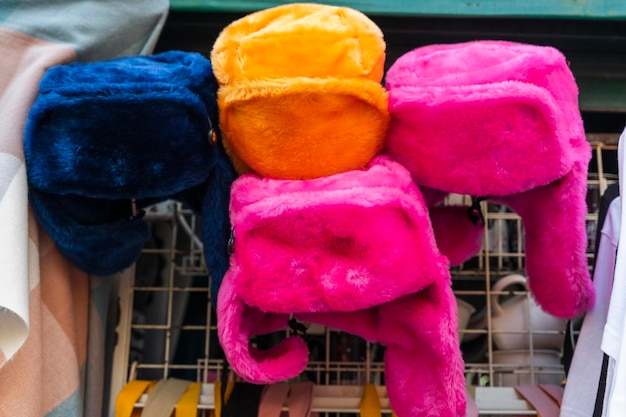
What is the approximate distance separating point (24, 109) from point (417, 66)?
434 mm

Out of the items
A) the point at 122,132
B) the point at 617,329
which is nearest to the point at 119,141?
the point at 122,132

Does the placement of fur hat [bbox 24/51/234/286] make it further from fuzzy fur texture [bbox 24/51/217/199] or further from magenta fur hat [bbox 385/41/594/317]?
magenta fur hat [bbox 385/41/594/317]

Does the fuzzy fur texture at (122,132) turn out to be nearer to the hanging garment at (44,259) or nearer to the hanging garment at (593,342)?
the hanging garment at (44,259)

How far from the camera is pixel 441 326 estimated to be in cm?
60

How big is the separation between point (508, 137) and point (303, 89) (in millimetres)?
207

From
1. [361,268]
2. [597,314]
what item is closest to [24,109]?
[361,268]

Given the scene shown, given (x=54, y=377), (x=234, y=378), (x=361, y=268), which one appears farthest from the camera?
(x=234, y=378)

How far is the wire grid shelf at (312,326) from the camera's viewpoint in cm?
86

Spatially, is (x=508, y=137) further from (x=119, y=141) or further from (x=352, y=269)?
(x=119, y=141)

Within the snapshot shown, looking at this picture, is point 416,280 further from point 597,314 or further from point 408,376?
point 597,314

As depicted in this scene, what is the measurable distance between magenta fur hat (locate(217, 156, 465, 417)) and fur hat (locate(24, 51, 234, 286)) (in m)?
0.06

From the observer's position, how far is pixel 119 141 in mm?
622

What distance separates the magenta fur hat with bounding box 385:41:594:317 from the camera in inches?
23.3

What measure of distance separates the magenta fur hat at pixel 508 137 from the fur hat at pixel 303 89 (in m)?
0.04
